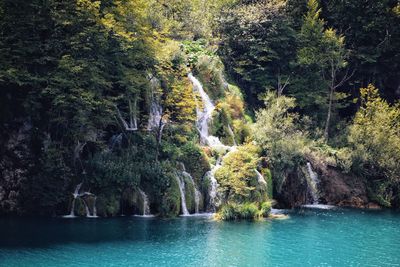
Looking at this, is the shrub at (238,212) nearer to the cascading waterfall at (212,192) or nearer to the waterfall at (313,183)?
the cascading waterfall at (212,192)

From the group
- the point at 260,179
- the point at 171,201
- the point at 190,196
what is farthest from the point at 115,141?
the point at 260,179

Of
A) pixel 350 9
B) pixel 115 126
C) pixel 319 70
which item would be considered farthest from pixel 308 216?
pixel 350 9

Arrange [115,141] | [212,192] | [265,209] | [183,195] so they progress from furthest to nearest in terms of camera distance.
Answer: [115,141], [212,192], [183,195], [265,209]

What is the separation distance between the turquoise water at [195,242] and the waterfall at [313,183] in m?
7.09

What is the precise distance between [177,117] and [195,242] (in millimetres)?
13413

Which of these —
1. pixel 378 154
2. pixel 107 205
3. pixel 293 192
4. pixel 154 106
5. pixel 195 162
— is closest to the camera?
pixel 107 205

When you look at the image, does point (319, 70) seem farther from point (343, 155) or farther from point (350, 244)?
point (350, 244)

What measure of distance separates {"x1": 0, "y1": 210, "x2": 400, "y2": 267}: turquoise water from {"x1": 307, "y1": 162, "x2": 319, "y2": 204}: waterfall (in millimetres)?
7092

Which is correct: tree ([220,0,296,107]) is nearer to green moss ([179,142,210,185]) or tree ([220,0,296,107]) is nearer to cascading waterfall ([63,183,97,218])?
green moss ([179,142,210,185])

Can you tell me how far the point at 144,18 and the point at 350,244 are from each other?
83.7 ft

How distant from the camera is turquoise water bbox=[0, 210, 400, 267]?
94.2 feet

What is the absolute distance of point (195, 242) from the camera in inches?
1267

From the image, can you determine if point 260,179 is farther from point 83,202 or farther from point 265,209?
point 83,202

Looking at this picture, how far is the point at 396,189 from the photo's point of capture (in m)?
49.2
